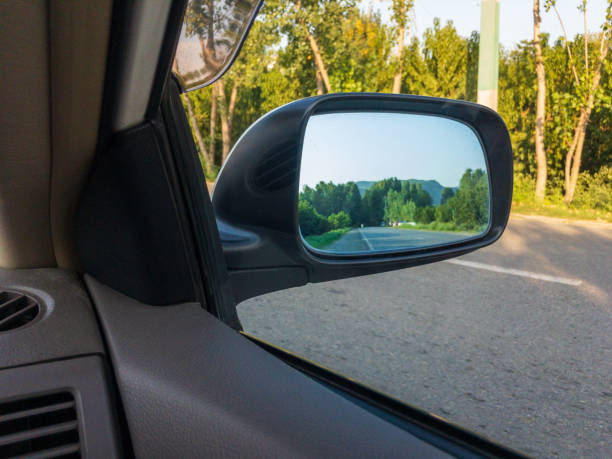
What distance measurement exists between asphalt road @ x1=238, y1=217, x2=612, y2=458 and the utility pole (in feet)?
15.4

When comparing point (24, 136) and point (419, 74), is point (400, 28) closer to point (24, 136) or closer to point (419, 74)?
point (419, 74)

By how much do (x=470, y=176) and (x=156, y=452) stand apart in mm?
1304

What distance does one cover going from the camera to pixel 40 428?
2.18ft

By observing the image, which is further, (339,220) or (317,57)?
(317,57)

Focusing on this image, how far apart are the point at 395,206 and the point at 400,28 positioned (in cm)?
1402

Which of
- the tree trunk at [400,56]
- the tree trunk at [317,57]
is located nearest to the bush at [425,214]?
the tree trunk at [317,57]

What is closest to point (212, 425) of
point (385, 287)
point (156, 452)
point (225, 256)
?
point (156, 452)

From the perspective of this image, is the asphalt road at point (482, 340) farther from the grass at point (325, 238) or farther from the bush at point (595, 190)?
the bush at point (595, 190)

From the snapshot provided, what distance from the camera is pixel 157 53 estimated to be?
72cm

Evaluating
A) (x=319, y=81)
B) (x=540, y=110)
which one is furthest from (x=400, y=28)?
(x=540, y=110)

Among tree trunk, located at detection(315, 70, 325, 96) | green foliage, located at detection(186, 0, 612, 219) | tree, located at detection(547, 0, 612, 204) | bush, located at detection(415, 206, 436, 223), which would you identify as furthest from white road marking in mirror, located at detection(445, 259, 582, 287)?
tree trunk, located at detection(315, 70, 325, 96)

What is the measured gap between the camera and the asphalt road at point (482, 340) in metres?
2.36

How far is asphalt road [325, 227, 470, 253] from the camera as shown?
1247mm

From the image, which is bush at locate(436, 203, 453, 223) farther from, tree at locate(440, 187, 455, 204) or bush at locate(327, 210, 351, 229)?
bush at locate(327, 210, 351, 229)
